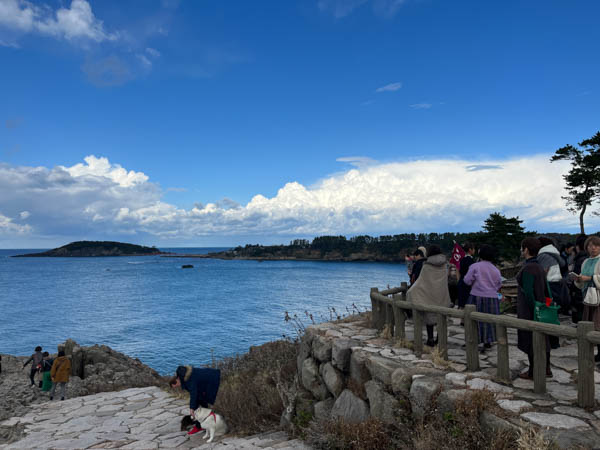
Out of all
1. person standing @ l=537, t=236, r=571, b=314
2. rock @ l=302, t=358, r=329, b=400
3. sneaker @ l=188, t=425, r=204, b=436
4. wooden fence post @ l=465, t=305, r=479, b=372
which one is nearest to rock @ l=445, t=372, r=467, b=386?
wooden fence post @ l=465, t=305, r=479, b=372

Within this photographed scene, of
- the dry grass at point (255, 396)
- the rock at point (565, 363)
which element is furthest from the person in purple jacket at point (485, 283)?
the dry grass at point (255, 396)

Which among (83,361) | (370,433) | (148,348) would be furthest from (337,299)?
(370,433)

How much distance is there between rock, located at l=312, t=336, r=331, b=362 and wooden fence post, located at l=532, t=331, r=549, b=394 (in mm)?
3591

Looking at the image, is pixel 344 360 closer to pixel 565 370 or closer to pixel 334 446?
pixel 334 446

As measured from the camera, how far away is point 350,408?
620 centimetres

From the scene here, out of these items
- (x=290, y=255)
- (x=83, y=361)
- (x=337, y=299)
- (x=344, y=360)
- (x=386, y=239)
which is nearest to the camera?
(x=344, y=360)

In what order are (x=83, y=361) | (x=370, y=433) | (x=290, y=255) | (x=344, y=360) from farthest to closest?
(x=290, y=255) → (x=83, y=361) → (x=344, y=360) → (x=370, y=433)

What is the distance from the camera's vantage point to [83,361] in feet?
56.8

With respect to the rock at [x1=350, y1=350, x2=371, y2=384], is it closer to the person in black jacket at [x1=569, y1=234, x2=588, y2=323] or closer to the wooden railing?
the wooden railing

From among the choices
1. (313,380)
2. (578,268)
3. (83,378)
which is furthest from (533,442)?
(83,378)

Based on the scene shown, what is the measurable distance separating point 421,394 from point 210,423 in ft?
14.2

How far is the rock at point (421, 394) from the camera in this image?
4938mm

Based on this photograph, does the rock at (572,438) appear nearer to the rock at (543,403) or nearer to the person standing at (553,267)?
the rock at (543,403)

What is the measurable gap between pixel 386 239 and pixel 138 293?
295ft
